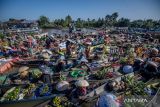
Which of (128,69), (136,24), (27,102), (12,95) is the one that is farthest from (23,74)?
(136,24)

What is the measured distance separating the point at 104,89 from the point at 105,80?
59cm

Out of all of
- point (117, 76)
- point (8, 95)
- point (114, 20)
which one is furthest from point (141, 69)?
point (114, 20)

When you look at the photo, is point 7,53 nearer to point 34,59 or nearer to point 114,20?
point 34,59

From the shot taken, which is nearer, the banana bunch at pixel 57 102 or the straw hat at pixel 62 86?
the banana bunch at pixel 57 102

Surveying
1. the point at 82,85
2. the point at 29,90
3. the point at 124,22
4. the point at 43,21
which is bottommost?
the point at 29,90

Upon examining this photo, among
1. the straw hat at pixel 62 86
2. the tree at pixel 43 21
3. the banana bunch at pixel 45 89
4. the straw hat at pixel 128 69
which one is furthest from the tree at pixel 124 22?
the banana bunch at pixel 45 89

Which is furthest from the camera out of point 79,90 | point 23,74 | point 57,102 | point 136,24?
point 136,24

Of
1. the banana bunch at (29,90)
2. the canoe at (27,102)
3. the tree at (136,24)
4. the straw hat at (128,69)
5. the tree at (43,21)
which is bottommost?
the canoe at (27,102)

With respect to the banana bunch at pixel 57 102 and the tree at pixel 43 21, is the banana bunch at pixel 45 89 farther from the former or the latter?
the tree at pixel 43 21

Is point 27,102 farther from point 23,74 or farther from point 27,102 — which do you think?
point 23,74

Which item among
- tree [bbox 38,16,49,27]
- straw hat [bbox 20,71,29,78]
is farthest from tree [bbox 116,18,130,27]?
straw hat [bbox 20,71,29,78]

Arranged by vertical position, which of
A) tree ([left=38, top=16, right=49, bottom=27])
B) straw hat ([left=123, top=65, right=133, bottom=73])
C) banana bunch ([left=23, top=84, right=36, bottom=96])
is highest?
tree ([left=38, top=16, right=49, bottom=27])

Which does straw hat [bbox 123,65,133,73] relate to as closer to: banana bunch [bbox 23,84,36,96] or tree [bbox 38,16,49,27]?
banana bunch [bbox 23,84,36,96]

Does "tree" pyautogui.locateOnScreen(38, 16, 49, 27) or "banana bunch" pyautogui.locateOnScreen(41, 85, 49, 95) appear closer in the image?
"banana bunch" pyautogui.locateOnScreen(41, 85, 49, 95)
